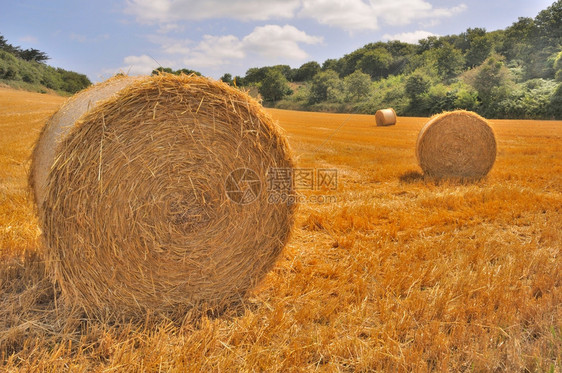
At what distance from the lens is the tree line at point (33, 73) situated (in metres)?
40.6

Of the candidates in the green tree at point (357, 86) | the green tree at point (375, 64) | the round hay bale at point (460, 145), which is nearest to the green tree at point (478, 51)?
the green tree at point (375, 64)

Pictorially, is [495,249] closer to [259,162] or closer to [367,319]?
[367,319]

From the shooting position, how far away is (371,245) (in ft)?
15.6

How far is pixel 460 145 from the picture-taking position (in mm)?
9023

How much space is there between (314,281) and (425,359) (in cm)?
138

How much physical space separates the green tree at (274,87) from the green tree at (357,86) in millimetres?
8297

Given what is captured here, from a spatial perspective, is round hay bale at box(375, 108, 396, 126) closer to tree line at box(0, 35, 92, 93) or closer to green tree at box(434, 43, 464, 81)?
green tree at box(434, 43, 464, 81)

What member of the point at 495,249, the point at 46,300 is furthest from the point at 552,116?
the point at 46,300

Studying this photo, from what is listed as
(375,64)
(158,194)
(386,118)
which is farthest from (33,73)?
(158,194)

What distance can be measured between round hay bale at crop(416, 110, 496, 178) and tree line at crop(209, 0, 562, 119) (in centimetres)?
1550

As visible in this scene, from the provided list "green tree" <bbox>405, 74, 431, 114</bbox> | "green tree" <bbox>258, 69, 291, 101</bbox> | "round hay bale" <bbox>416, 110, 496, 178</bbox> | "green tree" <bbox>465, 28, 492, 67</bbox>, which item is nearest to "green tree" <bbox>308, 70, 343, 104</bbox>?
"green tree" <bbox>258, 69, 291, 101</bbox>

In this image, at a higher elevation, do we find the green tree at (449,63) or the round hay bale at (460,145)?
the green tree at (449,63)

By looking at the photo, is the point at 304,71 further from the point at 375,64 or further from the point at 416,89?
the point at 416,89

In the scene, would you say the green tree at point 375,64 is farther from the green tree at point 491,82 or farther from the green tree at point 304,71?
the green tree at point 491,82
